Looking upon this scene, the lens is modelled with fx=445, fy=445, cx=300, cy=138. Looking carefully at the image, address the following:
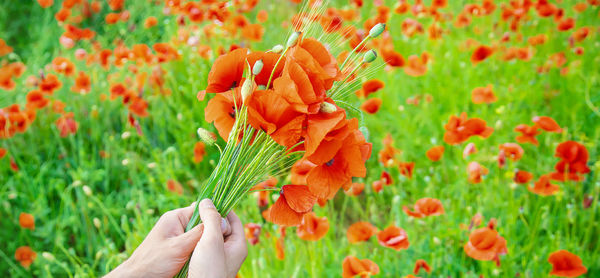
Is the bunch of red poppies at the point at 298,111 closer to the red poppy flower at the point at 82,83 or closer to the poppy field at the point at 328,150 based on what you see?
the poppy field at the point at 328,150

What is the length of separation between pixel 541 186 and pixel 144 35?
3.26 metres

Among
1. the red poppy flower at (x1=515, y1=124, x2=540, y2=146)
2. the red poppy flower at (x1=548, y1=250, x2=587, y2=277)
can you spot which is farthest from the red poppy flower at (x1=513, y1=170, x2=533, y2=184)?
the red poppy flower at (x1=548, y1=250, x2=587, y2=277)

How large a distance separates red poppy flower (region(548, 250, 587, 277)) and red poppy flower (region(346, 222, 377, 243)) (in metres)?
0.49

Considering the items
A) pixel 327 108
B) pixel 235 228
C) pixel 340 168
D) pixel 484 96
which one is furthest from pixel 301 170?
pixel 484 96

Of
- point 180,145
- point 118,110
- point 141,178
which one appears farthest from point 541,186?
point 118,110

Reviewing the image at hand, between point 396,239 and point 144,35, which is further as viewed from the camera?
point 144,35

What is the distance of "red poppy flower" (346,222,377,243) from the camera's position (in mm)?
1323

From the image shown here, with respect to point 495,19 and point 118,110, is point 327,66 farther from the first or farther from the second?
point 495,19

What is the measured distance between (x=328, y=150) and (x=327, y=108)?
0.24 feet

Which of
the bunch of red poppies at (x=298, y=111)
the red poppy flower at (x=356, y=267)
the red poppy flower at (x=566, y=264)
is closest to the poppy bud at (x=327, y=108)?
the bunch of red poppies at (x=298, y=111)

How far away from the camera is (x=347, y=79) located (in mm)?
820

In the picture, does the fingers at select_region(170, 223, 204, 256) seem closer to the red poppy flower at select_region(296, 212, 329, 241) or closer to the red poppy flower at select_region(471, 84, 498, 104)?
the red poppy flower at select_region(296, 212, 329, 241)

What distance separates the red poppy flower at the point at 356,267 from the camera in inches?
46.1

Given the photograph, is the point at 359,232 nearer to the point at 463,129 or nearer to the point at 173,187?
the point at 463,129
